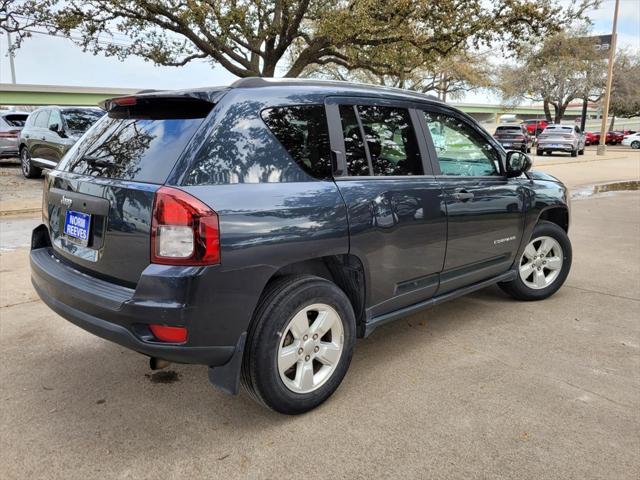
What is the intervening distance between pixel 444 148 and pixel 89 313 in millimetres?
2564

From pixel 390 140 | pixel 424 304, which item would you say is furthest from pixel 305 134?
pixel 424 304

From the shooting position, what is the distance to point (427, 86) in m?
41.7

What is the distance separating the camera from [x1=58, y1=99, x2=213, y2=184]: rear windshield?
262 centimetres

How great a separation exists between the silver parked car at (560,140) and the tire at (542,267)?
23.8 m

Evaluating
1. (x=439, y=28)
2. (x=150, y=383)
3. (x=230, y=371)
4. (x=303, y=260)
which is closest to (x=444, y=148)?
(x=303, y=260)

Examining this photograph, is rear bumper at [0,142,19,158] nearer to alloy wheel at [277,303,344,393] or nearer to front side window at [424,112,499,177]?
front side window at [424,112,499,177]

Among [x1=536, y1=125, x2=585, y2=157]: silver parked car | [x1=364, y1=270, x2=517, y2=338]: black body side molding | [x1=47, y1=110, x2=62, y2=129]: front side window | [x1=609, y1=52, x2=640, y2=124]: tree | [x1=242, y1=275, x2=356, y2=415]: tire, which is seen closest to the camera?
[x1=242, y1=275, x2=356, y2=415]: tire

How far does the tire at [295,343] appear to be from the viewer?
2.65 m

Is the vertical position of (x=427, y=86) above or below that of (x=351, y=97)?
above

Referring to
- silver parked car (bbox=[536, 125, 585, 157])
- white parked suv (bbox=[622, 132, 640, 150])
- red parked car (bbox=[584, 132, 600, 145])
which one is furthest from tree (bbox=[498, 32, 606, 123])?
silver parked car (bbox=[536, 125, 585, 157])

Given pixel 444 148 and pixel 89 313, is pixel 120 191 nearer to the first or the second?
pixel 89 313

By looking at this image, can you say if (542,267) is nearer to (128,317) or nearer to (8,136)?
(128,317)

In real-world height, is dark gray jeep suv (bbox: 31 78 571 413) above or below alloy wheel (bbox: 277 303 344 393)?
above

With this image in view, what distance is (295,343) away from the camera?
281 centimetres
